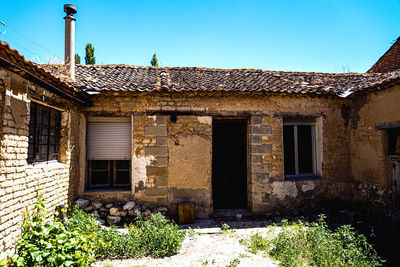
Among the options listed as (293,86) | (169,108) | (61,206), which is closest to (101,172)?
(61,206)

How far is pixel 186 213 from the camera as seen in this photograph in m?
6.16

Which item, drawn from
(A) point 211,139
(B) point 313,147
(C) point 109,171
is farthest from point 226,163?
(C) point 109,171

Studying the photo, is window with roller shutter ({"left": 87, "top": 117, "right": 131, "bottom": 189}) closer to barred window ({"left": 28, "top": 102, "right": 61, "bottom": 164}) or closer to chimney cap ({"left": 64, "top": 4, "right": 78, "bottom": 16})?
barred window ({"left": 28, "top": 102, "right": 61, "bottom": 164})

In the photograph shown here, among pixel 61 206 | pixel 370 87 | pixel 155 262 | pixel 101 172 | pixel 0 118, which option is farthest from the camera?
pixel 101 172

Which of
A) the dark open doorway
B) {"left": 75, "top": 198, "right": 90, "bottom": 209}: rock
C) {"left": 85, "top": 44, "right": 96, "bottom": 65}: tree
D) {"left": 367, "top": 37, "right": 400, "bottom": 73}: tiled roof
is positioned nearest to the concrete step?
the dark open doorway

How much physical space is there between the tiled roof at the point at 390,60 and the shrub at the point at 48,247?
13919 millimetres

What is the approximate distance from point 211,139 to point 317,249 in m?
3.57

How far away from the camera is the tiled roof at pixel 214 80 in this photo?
6.27 m

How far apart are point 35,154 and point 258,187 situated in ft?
17.8

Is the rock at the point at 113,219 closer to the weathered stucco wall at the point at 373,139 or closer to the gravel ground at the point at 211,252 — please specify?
the gravel ground at the point at 211,252

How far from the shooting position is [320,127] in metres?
7.16

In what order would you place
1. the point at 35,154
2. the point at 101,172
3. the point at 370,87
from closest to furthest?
the point at 35,154 → the point at 370,87 → the point at 101,172

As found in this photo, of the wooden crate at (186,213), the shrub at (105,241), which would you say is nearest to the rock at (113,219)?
the shrub at (105,241)

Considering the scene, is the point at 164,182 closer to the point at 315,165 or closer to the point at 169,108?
the point at 169,108
